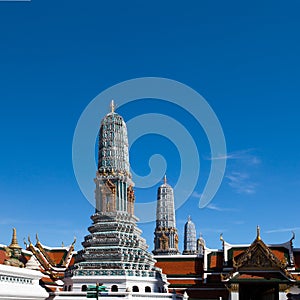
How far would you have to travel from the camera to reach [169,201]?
63.0m

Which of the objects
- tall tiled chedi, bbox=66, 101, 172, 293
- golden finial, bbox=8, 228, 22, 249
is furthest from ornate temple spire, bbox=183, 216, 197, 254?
golden finial, bbox=8, 228, 22, 249

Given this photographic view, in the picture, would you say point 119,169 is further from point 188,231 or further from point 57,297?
point 188,231

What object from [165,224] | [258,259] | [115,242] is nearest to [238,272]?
[258,259]

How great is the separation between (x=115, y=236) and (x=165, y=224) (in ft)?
91.3

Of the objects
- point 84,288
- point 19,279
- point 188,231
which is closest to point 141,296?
point 84,288

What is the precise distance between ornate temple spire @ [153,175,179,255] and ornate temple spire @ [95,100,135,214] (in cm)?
2449

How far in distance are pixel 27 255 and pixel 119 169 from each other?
9.19 meters

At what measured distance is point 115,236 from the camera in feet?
113

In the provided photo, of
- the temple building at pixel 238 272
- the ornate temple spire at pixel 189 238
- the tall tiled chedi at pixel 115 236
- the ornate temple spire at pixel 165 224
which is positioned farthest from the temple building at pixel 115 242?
the ornate temple spire at pixel 189 238

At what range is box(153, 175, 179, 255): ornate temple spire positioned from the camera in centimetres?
6134

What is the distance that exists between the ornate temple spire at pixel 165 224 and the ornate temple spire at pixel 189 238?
8464 millimetres

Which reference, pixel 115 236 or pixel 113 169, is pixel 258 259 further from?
pixel 113 169

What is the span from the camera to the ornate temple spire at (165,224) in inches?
2415

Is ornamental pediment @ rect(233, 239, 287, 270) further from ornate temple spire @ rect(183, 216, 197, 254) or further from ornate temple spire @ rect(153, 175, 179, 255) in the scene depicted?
ornate temple spire @ rect(183, 216, 197, 254)
